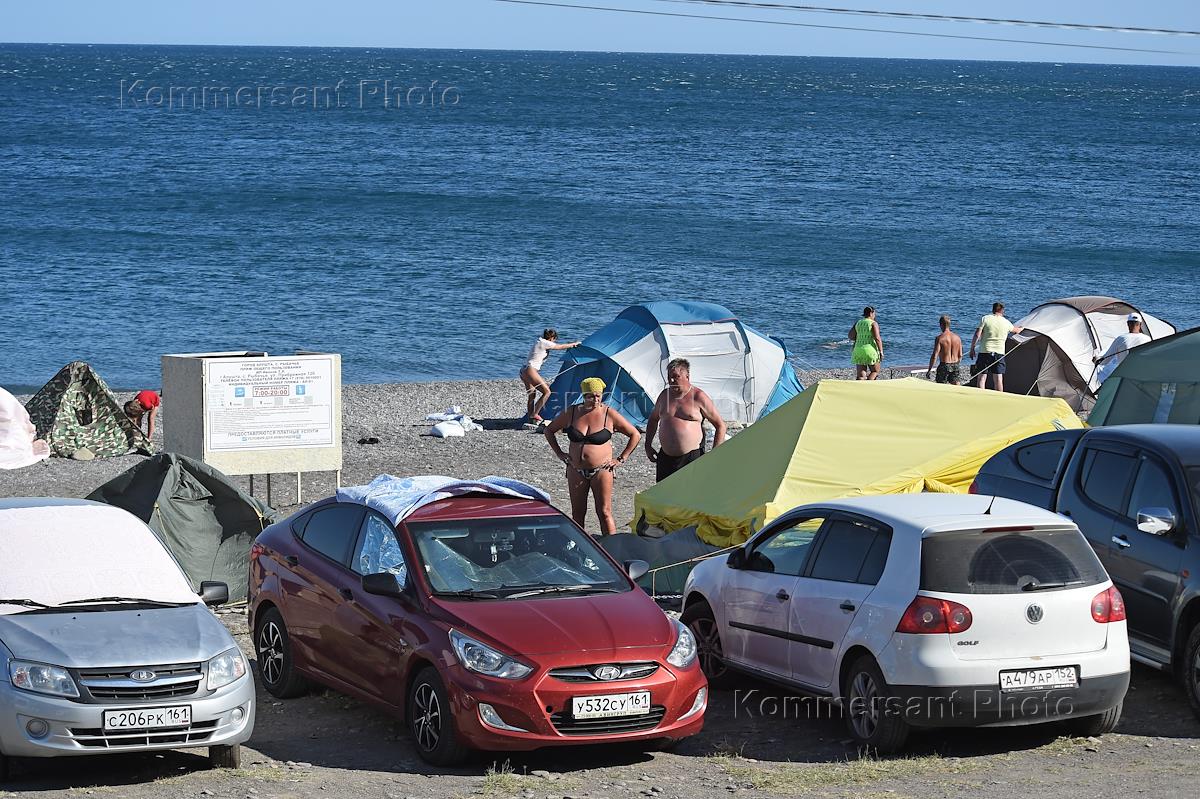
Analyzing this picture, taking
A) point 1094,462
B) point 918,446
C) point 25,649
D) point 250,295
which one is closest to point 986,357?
point 918,446

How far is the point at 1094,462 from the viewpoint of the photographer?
10180 millimetres

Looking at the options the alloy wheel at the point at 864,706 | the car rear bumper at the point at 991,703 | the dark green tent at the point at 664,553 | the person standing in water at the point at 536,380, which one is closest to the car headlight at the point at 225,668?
the alloy wheel at the point at 864,706

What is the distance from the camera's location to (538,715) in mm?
7449

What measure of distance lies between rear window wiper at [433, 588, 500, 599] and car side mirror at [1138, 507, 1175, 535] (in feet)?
13.1

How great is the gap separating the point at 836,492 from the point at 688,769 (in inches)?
205

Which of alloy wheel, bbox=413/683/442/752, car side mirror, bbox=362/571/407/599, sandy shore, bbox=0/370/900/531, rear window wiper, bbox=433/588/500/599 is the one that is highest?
car side mirror, bbox=362/571/407/599

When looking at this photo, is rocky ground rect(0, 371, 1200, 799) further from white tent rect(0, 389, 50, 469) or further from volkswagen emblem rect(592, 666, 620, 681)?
white tent rect(0, 389, 50, 469)

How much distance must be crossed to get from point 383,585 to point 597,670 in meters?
1.31

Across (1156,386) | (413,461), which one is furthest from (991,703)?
(413,461)

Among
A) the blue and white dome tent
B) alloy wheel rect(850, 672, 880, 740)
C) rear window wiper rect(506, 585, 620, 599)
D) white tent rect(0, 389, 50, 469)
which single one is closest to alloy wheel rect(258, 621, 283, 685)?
rear window wiper rect(506, 585, 620, 599)

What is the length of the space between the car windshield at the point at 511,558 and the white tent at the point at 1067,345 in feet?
56.9

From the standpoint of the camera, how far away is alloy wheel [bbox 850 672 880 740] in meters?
7.91

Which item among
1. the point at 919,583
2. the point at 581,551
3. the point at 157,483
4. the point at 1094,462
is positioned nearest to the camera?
the point at 919,583

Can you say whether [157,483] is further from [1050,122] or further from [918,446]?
[1050,122]
